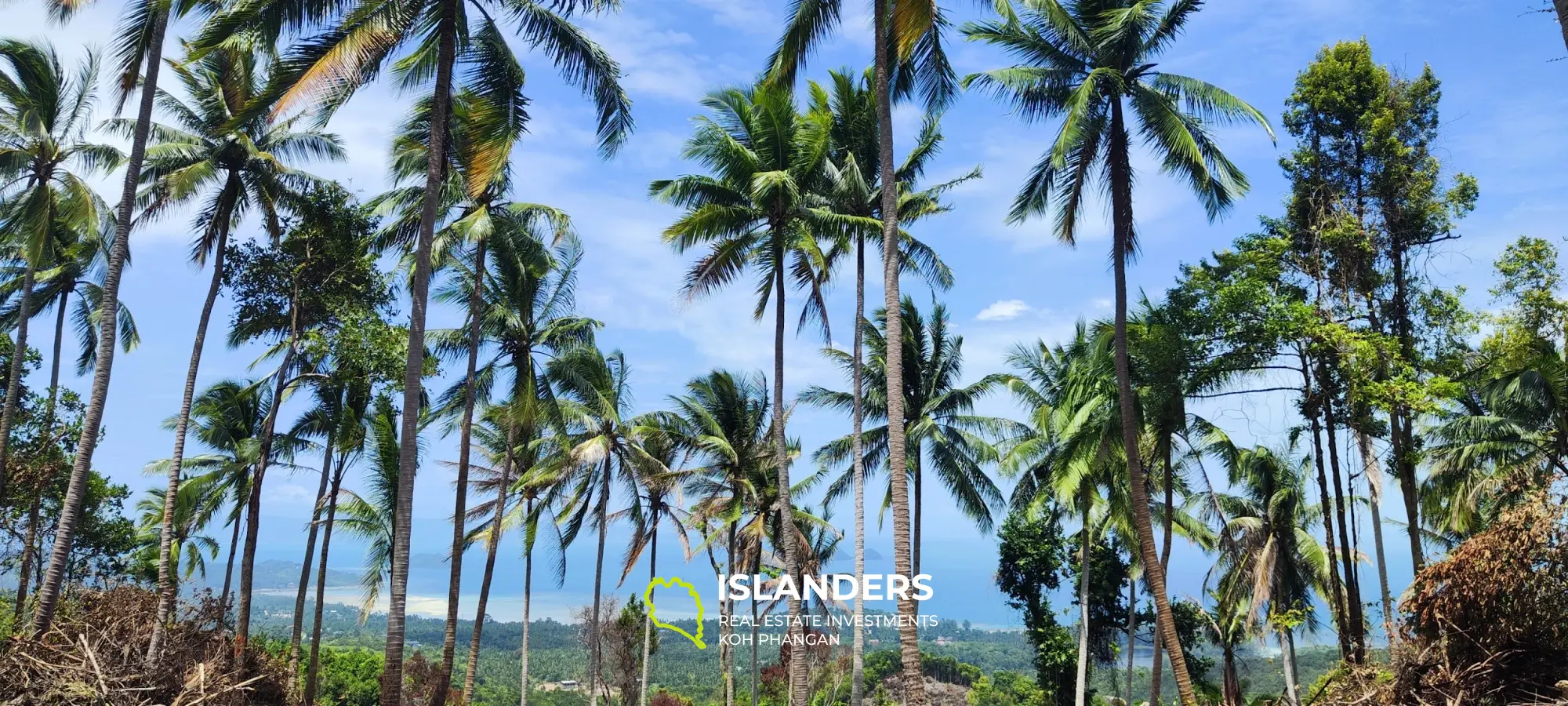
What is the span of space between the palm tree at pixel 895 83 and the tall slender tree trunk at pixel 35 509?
16527mm

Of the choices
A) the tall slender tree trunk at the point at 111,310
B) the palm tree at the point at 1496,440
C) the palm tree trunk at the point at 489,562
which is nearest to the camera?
the tall slender tree trunk at the point at 111,310

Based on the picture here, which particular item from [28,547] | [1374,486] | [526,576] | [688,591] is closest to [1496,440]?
[1374,486]

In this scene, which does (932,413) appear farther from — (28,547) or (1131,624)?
(28,547)

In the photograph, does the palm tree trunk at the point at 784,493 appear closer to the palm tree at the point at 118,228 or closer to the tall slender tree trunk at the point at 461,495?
the tall slender tree trunk at the point at 461,495

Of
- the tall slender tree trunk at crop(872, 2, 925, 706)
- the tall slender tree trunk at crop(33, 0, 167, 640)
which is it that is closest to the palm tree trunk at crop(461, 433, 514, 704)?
the tall slender tree trunk at crop(33, 0, 167, 640)

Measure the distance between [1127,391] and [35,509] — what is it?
852 inches

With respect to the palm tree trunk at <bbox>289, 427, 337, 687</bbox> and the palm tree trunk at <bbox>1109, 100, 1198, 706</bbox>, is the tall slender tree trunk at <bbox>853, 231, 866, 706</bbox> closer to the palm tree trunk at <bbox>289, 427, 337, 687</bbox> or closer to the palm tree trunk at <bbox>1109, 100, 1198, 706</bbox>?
the palm tree trunk at <bbox>1109, 100, 1198, 706</bbox>

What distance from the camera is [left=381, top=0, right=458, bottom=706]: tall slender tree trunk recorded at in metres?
11.3

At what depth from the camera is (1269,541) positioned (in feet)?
77.4

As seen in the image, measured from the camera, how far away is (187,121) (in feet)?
60.0

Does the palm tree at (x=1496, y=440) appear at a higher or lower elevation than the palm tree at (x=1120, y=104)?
lower

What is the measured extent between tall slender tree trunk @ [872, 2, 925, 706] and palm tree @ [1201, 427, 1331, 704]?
41.5 feet

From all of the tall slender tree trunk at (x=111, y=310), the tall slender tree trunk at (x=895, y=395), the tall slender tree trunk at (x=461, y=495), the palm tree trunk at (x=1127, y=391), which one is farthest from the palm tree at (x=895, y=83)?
the tall slender tree trunk at (x=111, y=310)

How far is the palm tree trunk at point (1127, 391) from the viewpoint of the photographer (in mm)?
14328
